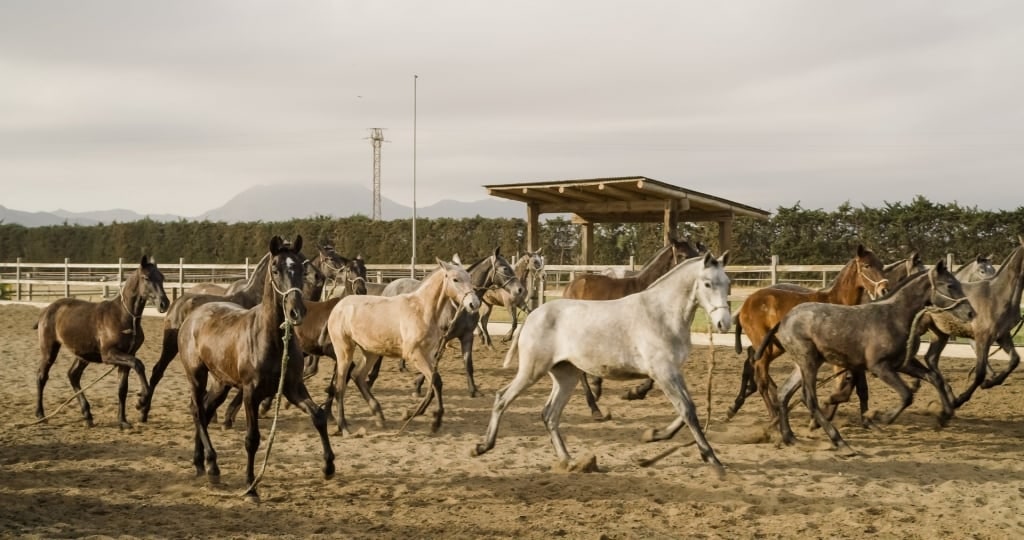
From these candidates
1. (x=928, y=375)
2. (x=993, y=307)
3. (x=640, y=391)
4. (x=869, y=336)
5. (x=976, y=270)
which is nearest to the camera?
(x=869, y=336)

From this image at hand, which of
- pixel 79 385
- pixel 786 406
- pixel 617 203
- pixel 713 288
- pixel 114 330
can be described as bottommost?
pixel 79 385

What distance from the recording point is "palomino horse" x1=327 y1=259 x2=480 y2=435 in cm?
812

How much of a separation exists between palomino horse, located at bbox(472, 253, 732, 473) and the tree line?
30.6ft

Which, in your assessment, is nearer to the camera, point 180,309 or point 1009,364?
point 180,309

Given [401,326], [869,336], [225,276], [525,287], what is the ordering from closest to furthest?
[869,336] → [401,326] → [525,287] → [225,276]

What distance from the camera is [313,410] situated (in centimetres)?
590

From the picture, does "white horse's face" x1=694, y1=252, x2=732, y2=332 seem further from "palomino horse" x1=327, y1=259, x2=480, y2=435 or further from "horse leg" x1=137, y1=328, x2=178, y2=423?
"horse leg" x1=137, y1=328, x2=178, y2=423

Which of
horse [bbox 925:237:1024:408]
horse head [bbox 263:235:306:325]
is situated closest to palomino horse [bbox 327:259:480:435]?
horse head [bbox 263:235:306:325]

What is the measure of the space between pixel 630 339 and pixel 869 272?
3.74 meters

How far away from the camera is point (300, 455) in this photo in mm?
7129

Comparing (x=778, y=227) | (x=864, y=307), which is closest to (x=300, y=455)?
(x=864, y=307)

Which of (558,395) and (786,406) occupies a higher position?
(558,395)

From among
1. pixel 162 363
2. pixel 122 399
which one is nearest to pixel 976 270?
pixel 162 363

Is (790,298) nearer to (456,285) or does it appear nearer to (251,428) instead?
(456,285)
